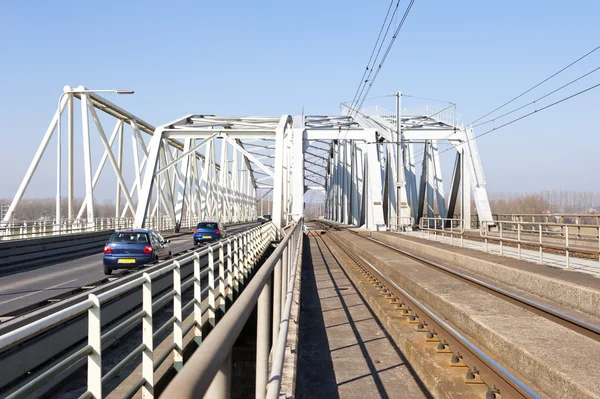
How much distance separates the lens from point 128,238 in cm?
1819

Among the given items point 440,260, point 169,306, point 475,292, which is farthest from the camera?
point 440,260

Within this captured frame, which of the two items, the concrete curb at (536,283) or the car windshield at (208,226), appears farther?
the car windshield at (208,226)

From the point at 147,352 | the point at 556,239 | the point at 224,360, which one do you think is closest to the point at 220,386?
the point at 224,360

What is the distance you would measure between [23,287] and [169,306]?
23.9ft

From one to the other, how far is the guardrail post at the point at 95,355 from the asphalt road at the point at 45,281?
7867 mm

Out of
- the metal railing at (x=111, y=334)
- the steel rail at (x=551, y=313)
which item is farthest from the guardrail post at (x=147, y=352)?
the steel rail at (x=551, y=313)

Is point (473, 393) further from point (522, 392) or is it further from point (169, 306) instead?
point (169, 306)

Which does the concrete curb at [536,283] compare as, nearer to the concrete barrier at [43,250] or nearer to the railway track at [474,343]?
the railway track at [474,343]

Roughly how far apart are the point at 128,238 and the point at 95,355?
15659 millimetres

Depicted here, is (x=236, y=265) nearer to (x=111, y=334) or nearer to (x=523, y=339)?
(x=523, y=339)

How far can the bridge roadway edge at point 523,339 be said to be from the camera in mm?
5262

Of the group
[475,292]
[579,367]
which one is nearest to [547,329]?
[579,367]

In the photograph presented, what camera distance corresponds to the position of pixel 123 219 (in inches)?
1865

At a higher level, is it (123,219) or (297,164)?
(297,164)
